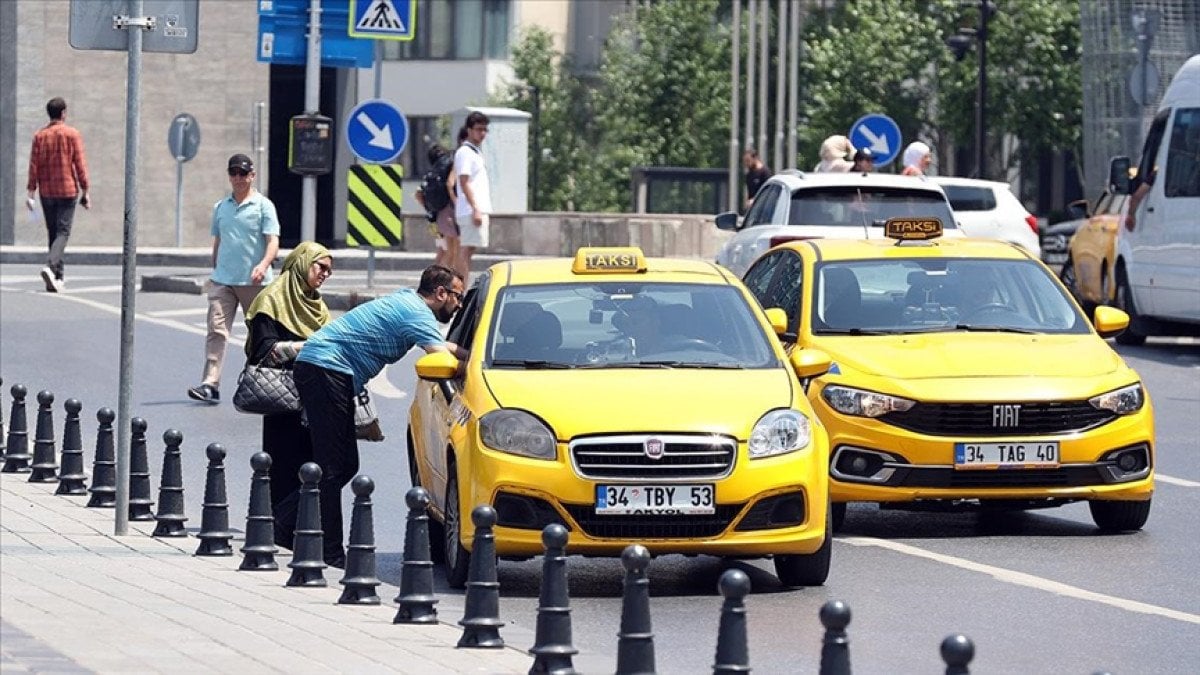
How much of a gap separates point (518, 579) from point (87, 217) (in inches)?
1680

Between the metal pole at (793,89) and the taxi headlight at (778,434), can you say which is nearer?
the taxi headlight at (778,434)

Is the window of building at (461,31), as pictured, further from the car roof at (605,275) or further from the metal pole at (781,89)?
the car roof at (605,275)

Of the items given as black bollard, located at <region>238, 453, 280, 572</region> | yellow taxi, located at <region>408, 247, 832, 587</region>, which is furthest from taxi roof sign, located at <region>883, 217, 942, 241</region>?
black bollard, located at <region>238, 453, 280, 572</region>

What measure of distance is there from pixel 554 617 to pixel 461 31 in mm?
70051

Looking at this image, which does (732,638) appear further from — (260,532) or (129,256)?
(129,256)

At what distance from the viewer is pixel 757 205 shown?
24859mm

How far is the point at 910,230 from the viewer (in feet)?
50.0

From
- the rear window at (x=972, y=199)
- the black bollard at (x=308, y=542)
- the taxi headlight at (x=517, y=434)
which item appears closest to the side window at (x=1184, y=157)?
the rear window at (x=972, y=199)

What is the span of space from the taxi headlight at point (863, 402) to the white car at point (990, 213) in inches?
660

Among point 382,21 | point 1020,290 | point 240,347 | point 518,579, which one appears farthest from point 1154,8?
point 518,579

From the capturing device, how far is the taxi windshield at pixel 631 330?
479 inches

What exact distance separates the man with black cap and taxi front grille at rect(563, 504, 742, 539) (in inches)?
334

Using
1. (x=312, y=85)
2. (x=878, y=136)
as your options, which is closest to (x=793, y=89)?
(x=878, y=136)

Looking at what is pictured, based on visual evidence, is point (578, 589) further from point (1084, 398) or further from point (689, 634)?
point (1084, 398)
